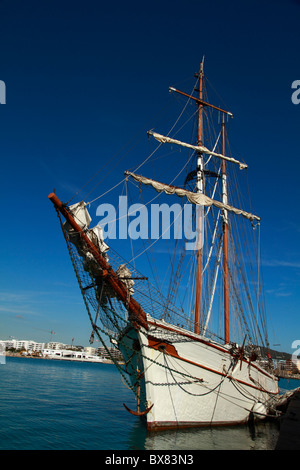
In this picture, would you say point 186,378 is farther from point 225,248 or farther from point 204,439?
point 225,248

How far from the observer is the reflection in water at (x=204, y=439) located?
1111 cm

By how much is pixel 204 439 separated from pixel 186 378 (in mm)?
2252

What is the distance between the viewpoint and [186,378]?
13031 mm

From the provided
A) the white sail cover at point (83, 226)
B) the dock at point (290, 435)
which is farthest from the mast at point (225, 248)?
the white sail cover at point (83, 226)

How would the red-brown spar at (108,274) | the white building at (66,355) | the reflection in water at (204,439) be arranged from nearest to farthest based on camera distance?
the reflection in water at (204,439) → the red-brown spar at (108,274) → the white building at (66,355)

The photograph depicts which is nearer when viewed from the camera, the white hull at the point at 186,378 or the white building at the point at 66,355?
the white hull at the point at 186,378

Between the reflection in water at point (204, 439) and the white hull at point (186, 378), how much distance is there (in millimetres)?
345

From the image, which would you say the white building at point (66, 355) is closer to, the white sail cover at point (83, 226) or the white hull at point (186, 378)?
the white hull at point (186, 378)

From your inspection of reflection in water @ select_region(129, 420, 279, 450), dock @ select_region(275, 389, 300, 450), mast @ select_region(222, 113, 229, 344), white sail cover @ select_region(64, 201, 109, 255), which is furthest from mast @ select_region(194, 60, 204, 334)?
white sail cover @ select_region(64, 201, 109, 255)

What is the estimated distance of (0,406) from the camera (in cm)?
1794

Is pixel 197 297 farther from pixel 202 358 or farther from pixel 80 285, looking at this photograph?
pixel 80 285

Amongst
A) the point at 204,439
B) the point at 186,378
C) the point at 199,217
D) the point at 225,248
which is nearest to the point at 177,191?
the point at 199,217

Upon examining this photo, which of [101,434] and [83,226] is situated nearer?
[83,226]
